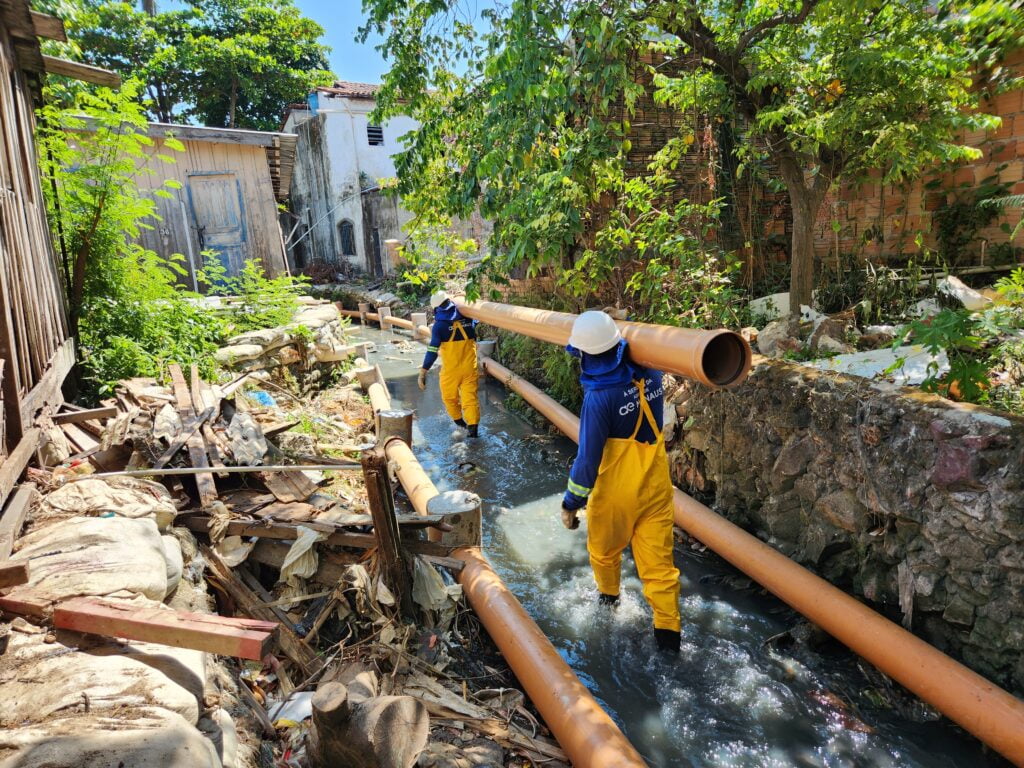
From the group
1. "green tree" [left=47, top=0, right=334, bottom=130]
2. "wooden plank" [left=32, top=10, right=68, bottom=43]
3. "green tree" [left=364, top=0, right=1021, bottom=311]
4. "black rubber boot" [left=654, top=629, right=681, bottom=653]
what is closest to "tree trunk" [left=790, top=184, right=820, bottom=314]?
"green tree" [left=364, top=0, right=1021, bottom=311]

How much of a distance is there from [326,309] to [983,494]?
32.3 ft

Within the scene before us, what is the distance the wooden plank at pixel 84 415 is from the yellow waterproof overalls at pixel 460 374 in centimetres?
376

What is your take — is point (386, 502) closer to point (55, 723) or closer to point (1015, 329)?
point (55, 723)

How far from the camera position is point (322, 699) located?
6.99 feet

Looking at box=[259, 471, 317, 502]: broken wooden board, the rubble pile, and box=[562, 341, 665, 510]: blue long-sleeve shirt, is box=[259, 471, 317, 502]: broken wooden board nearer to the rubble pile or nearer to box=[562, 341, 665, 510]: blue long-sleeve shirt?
box=[562, 341, 665, 510]: blue long-sleeve shirt

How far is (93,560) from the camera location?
269 cm

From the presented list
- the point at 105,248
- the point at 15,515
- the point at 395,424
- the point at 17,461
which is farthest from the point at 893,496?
the point at 105,248

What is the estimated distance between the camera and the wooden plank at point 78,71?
5.57 metres

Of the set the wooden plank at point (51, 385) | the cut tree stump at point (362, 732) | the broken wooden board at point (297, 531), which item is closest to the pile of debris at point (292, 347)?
the wooden plank at point (51, 385)

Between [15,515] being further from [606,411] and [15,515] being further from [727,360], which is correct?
[727,360]

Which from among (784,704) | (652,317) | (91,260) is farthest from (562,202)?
(91,260)

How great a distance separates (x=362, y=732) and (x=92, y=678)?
0.96m

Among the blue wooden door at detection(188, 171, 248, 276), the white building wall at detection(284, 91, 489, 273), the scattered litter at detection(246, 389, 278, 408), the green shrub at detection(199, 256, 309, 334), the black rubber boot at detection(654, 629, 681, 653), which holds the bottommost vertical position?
the black rubber boot at detection(654, 629, 681, 653)

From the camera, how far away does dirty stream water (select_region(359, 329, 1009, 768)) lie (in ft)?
9.84
